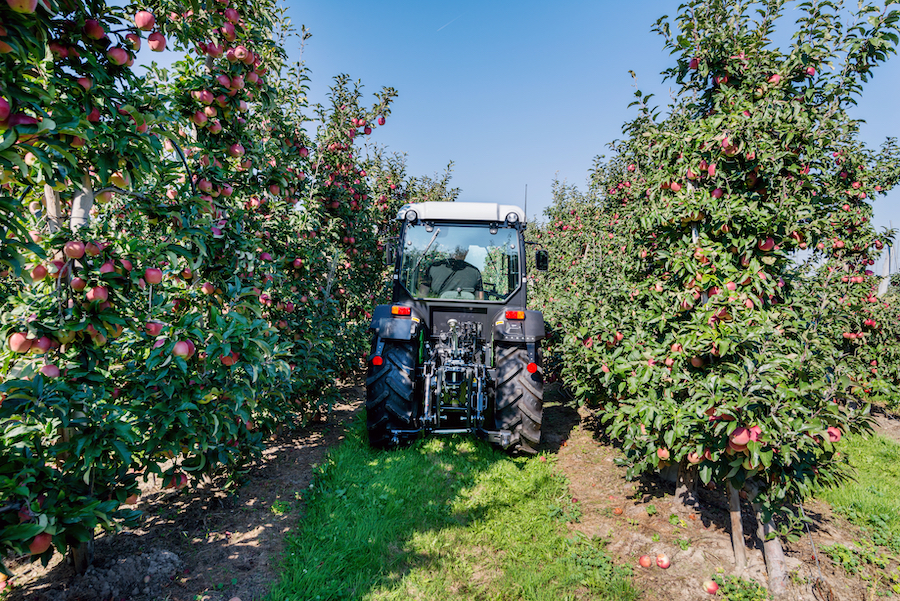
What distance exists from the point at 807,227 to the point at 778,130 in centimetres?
68

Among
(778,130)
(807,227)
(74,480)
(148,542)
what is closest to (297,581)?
(148,542)

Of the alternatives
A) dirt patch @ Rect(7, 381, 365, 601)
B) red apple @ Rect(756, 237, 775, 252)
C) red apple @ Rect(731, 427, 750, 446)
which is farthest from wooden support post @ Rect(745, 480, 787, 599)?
dirt patch @ Rect(7, 381, 365, 601)

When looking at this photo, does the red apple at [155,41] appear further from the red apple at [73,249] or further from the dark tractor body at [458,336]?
the dark tractor body at [458,336]

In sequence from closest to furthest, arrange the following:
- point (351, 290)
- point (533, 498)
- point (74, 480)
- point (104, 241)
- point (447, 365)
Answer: point (74, 480)
point (104, 241)
point (533, 498)
point (447, 365)
point (351, 290)

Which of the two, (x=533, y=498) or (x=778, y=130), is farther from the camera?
(x=533, y=498)

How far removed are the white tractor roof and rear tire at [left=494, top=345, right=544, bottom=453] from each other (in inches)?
66.4

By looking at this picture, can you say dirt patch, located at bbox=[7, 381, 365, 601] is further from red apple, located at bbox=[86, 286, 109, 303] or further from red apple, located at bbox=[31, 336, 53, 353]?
red apple, located at bbox=[86, 286, 109, 303]

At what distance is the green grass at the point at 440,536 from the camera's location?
2436mm

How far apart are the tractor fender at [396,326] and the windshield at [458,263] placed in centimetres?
49

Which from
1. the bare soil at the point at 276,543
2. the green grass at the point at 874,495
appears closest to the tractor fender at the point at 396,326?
the bare soil at the point at 276,543

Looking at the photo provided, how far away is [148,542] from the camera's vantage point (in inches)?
102

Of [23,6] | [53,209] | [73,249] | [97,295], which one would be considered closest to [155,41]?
[23,6]

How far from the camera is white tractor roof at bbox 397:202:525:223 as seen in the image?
4.52 m

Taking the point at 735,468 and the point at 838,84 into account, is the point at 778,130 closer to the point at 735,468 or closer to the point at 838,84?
the point at 838,84
